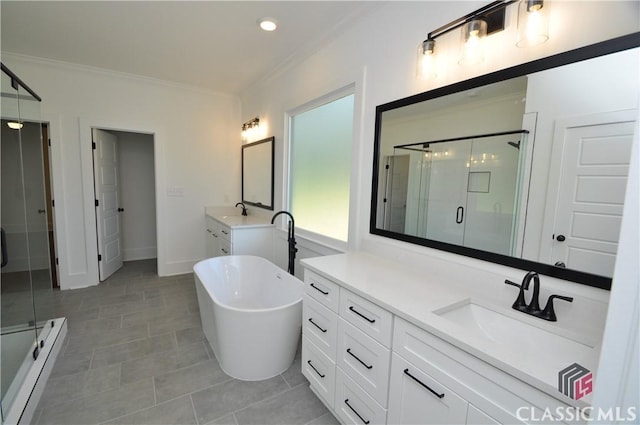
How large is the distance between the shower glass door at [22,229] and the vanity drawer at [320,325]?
78.8 inches

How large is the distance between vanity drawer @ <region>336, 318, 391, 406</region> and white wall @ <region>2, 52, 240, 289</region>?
351 cm

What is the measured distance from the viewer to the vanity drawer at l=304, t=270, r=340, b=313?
5.08 feet

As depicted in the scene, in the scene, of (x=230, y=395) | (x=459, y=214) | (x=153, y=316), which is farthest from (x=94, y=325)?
Result: (x=459, y=214)

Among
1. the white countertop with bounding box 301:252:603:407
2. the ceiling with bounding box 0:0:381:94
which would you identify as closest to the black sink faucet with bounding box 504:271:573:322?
the white countertop with bounding box 301:252:603:407

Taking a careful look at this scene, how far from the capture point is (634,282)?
50 cm

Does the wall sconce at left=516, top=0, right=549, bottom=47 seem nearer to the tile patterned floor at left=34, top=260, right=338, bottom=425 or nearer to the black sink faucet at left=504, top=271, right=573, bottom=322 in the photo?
the black sink faucet at left=504, top=271, right=573, bottom=322

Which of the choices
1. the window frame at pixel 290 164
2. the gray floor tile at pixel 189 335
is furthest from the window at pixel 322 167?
the gray floor tile at pixel 189 335

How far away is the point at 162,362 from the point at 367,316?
179cm

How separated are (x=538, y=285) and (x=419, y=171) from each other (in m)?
0.87

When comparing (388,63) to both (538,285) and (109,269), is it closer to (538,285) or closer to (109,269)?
(538,285)

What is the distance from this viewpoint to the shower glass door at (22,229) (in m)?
2.24

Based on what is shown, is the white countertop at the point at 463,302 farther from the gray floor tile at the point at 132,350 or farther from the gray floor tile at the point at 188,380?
the gray floor tile at the point at 132,350

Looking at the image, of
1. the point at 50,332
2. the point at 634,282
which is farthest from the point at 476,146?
the point at 50,332

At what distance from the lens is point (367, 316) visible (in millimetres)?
1333
